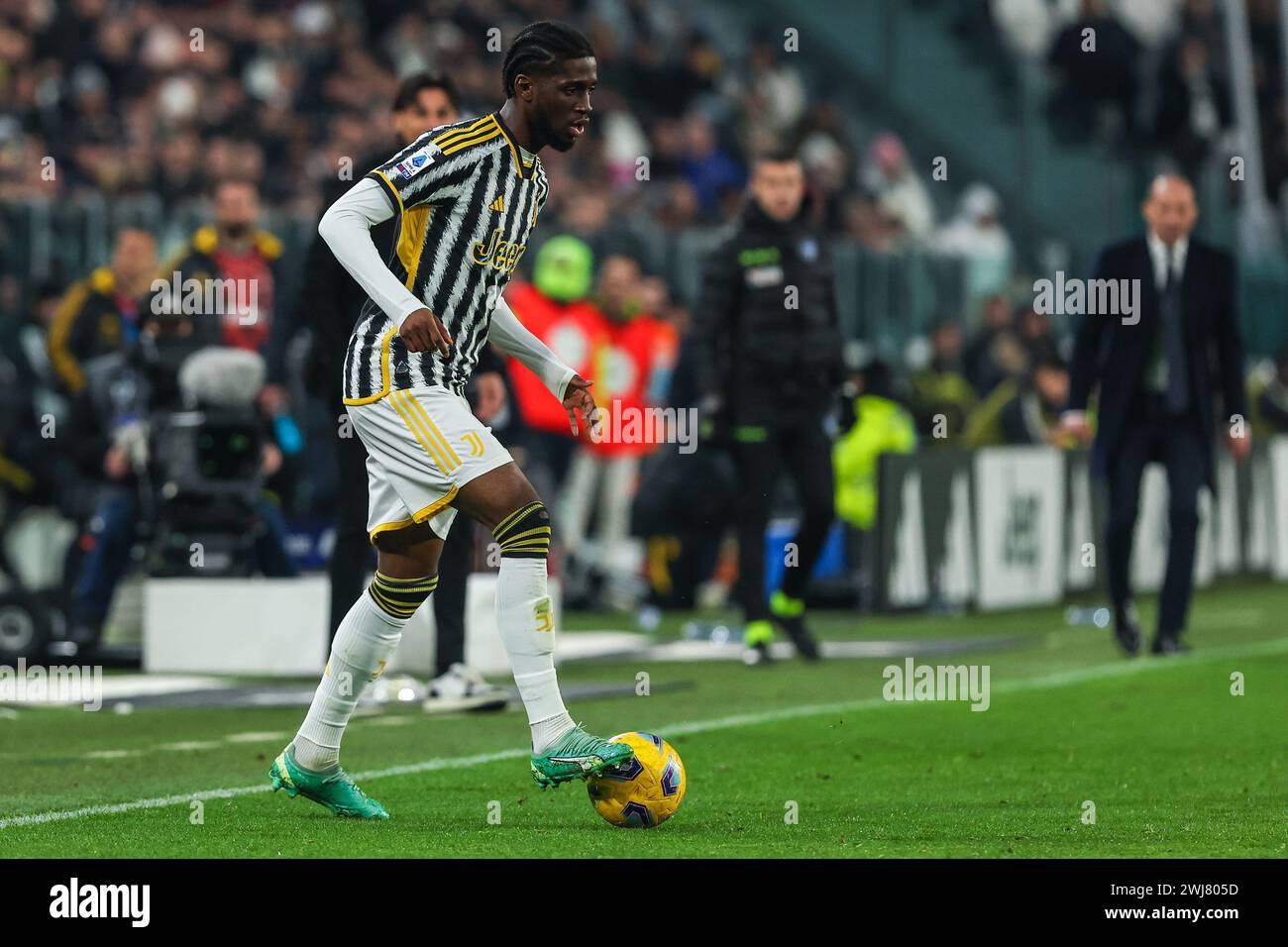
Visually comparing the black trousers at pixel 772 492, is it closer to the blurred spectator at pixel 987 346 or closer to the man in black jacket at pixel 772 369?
the man in black jacket at pixel 772 369

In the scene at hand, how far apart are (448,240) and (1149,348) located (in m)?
6.88

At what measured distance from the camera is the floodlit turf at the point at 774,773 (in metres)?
7.17

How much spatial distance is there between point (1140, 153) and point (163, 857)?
2129 centimetres

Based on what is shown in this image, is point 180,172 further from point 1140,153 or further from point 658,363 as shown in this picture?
point 1140,153

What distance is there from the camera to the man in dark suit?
→ 1365 centimetres

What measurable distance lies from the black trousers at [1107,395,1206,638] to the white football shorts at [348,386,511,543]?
6.81 m

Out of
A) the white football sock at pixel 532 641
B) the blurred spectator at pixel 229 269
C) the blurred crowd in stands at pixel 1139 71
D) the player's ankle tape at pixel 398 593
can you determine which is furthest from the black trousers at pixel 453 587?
the blurred crowd in stands at pixel 1139 71

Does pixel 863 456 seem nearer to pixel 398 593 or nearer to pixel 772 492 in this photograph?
pixel 772 492

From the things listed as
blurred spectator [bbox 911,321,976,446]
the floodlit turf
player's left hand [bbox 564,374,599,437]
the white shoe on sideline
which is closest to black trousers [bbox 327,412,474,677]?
the white shoe on sideline

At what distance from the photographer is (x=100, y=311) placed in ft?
49.5

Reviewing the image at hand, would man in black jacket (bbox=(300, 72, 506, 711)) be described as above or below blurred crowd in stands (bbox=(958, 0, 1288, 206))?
below

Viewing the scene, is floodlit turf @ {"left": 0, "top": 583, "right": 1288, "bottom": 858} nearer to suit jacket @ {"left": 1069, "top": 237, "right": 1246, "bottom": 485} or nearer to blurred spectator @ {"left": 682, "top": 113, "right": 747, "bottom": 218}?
suit jacket @ {"left": 1069, "top": 237, "right": 1246, "bottom": 485}

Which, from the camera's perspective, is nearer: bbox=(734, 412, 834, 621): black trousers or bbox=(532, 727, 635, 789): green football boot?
bbox=(532, 727, 635, 789): green football boot

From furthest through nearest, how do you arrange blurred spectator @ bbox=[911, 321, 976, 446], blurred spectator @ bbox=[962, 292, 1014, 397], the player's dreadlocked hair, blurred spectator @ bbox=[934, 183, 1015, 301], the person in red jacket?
blurred spectator @ bbox=[934, 183, 1015, 301]
blurred spectator @ bbox=[962, 292, 1014, 397]
blurred spectator @ bbox=[911, 321, 976, 446]
the person in red jacket
the player's dreadlocked hair
